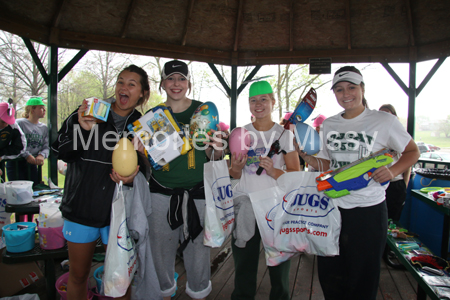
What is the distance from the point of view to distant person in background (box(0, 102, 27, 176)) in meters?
2.88

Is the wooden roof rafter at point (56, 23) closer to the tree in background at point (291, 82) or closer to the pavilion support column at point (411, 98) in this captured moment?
the pavilion support column at point (411, 98)

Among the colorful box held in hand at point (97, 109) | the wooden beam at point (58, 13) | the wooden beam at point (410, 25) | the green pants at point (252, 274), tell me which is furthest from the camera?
the wooden beam at point (410, 25)

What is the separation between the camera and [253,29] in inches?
148

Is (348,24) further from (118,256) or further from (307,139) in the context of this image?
(118,256)

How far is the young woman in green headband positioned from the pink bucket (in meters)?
Result: 1.35

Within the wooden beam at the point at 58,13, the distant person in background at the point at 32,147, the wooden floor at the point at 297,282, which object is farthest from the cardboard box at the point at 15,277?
the wooden beam at the point at 58,13

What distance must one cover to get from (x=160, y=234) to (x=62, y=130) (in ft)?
2.70

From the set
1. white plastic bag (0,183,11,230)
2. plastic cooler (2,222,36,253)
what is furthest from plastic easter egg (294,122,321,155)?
white plastic bag (0,183,11,230)

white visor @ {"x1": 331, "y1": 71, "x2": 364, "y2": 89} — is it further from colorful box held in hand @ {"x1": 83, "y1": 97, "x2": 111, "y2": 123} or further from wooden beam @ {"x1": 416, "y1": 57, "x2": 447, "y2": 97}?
wooden beam @ {"x1": 416, "y1": 57, "x2": 447, "y2": 97}

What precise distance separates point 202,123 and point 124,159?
48cm

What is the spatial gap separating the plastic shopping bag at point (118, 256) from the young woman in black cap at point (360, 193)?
3.87 ft

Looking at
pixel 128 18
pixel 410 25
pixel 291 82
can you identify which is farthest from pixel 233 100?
pixel 291 82

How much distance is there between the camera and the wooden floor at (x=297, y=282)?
2.15 m

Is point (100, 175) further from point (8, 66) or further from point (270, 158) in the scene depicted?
point (8, 66)
